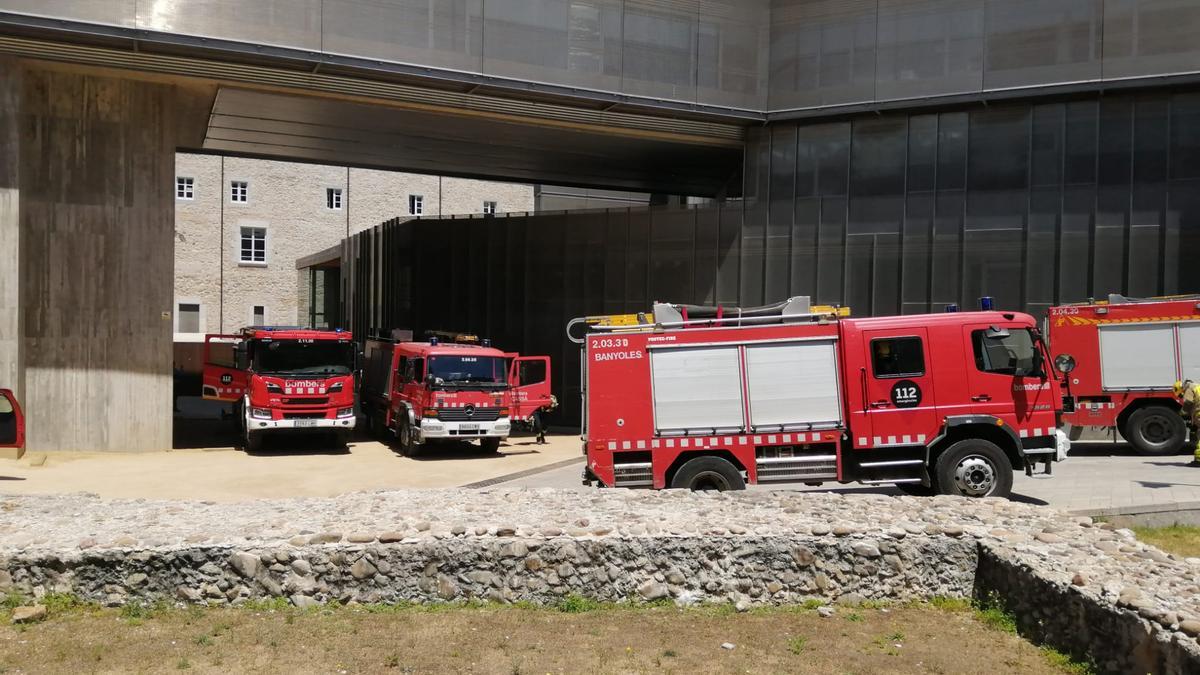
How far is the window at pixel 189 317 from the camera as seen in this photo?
2024 inches

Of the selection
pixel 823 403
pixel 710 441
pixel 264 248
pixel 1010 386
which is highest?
pixel 264 248

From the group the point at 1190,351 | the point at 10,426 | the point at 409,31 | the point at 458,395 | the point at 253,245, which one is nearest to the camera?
the point at 10,426

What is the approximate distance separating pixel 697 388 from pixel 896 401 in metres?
2.84

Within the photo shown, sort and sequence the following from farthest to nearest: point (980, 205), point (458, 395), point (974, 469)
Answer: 1. point (980, 205)
2. point (458, 395)
3. point (974, 469)

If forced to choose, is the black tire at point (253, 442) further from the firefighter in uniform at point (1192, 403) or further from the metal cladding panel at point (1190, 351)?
the metal cladding panel at point (1190, 351)

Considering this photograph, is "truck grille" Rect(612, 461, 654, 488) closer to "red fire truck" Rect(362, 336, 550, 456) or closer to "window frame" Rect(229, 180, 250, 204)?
"red fire truck" Rect(362, 336, 550, 456)

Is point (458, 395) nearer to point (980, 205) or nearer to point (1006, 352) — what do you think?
point (1006, 352)

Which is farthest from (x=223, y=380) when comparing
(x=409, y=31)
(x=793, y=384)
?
(x=793, y=384)

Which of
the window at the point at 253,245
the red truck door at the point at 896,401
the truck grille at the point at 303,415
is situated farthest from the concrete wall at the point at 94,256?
the window at the point at 253,245

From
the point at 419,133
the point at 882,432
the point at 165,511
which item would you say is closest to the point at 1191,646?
the point at 882,432

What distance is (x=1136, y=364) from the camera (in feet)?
66.6

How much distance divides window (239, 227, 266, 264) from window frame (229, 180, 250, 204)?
1483mm

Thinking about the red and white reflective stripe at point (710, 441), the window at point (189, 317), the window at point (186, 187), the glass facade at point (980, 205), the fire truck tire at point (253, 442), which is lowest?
the fire truck tire at point (253, 442)

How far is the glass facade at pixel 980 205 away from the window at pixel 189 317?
35.3m
